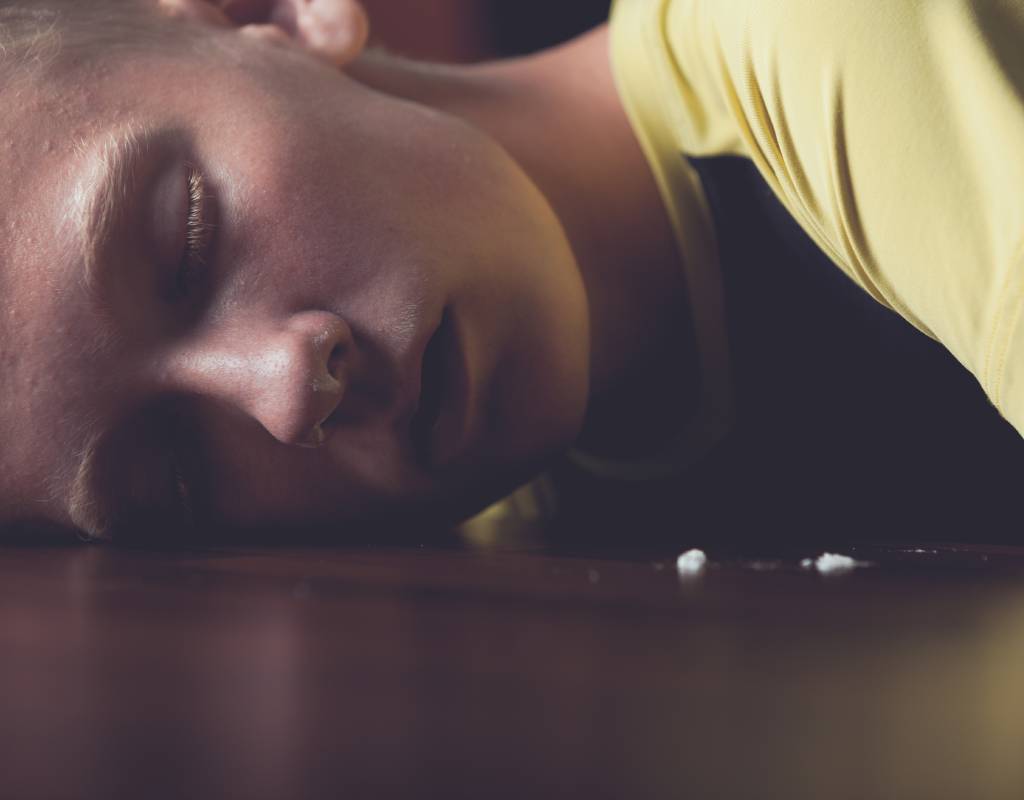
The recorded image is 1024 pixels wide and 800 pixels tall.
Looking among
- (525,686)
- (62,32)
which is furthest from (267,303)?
(525,686)

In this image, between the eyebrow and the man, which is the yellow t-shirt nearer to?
the man

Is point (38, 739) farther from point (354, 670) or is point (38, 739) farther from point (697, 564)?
point (697, 564)

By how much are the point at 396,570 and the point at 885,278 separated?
33 centimetres

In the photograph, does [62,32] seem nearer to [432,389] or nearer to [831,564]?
[432,389]

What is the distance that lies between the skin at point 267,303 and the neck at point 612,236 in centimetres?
10

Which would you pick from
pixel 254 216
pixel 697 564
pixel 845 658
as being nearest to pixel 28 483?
pixel 254 216

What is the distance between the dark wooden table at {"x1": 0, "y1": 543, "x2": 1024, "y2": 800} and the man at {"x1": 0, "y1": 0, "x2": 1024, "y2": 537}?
213mm

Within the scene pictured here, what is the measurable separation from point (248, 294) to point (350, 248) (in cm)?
7

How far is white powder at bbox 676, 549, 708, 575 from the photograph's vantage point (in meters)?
0.47

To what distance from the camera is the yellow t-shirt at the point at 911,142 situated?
0.54m

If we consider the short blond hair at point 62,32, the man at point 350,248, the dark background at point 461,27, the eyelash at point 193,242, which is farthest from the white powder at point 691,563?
the dark background at point 461,27

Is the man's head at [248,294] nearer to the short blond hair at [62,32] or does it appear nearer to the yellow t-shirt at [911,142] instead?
the short blond hair at [62,32]

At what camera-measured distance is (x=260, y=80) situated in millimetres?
773

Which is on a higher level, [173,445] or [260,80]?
[260,80]
